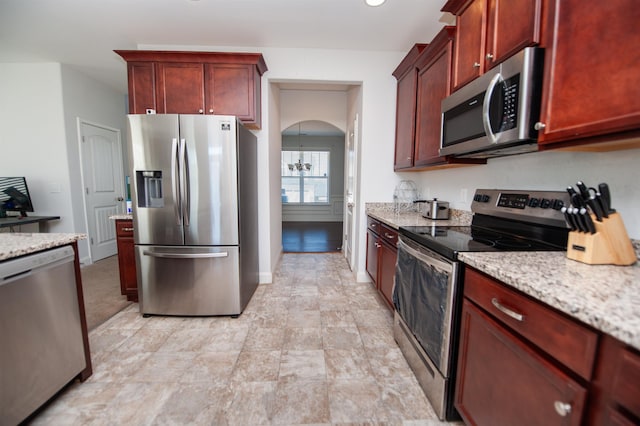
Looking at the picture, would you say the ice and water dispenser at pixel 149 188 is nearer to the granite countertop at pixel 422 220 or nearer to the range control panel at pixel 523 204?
the granite countertop at pixel 422 220

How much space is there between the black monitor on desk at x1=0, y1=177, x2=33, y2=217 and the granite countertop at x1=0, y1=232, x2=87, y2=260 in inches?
105

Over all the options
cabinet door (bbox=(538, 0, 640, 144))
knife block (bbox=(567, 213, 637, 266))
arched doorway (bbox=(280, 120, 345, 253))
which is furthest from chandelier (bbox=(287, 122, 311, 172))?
knife block (bbox=(567, 213, 637, 266))

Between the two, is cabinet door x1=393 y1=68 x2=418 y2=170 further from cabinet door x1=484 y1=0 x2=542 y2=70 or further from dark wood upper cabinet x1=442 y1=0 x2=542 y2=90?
cabinet door x1=484 y1=0 x2=542 y2=70

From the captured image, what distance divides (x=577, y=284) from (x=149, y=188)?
2700mm

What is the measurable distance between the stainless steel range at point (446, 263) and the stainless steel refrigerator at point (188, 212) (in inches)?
57.2

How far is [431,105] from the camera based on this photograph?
2.09m

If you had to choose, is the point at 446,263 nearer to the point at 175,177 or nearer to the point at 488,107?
the point at 488,107

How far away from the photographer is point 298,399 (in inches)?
56.2

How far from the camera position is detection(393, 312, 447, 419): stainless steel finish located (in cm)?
130

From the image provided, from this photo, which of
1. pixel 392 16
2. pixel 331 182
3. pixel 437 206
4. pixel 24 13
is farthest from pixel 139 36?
pixel 331 182

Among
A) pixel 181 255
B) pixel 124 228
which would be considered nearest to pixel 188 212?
pixel 181 255

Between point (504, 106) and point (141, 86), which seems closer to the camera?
point (504, 106)

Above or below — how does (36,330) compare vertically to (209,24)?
below

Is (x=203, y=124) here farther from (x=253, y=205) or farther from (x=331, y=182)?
(x=331, y=182)
